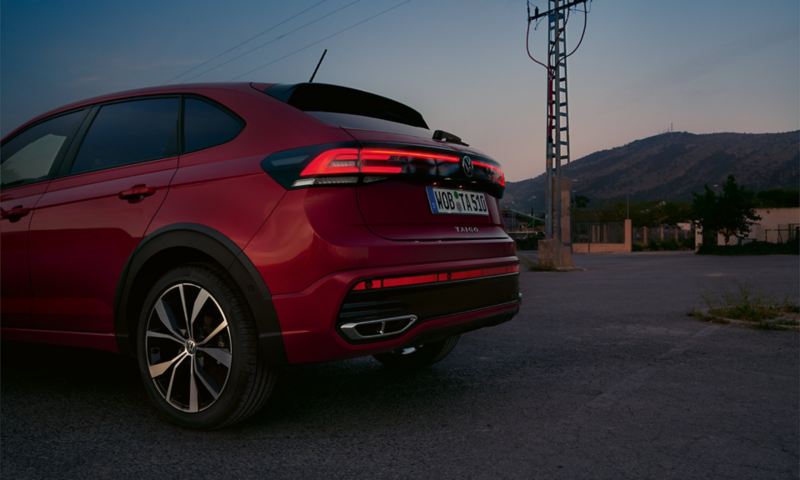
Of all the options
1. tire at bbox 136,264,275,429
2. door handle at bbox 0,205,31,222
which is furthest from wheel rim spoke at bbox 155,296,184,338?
door handle at bbox 0,205,31,222

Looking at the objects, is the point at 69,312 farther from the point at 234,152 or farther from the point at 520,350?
the point at 520,350

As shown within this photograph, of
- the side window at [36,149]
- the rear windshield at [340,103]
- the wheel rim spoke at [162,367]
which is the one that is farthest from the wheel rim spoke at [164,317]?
the side window at [36,149]

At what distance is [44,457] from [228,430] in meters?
0.81

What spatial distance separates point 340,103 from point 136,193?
1199 mm

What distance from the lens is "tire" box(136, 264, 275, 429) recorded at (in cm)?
303

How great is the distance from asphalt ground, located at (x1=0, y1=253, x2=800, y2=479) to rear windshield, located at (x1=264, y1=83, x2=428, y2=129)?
61.5 inches

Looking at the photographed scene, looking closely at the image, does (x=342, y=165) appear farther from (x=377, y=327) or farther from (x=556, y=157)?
(x=556, y=157)

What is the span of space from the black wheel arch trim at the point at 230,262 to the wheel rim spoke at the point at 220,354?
0.72ft

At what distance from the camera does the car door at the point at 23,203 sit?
4086 mm

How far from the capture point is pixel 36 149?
175 inches

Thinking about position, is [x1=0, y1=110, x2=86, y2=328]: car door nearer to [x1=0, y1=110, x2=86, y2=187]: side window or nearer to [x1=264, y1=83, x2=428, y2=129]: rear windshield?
[x1=0, y1=110, x2=86, y2=187]: side window

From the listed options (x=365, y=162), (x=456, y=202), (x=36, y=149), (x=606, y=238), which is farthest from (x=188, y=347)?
(x=606, y=238)

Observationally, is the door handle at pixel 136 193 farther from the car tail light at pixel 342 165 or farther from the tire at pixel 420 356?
the tire at pixel 420 356

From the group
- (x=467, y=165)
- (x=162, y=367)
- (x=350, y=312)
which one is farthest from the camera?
(x=467, y=165)
